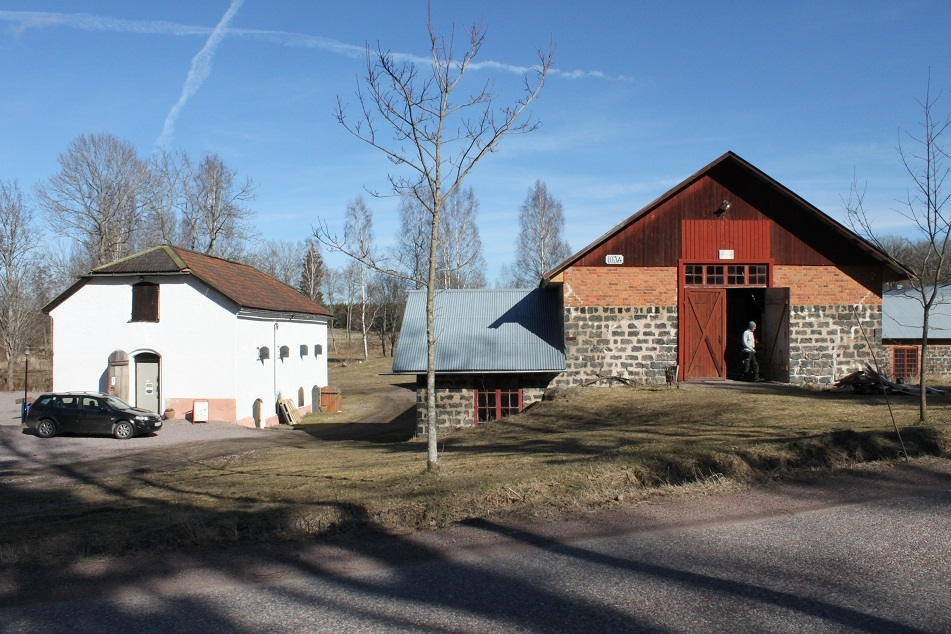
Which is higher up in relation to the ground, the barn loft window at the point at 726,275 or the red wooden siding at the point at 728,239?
the red wooden siding at the point at 728,239

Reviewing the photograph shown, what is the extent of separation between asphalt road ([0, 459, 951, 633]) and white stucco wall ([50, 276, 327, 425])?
2095cm

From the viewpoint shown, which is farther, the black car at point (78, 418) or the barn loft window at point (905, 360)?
the barn loft window at point (905, 360)

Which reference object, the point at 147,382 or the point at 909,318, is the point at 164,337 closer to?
the point at 147,382

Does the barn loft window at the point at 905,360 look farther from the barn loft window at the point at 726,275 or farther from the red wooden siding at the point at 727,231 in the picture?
the barn loft window at the point at 726,275

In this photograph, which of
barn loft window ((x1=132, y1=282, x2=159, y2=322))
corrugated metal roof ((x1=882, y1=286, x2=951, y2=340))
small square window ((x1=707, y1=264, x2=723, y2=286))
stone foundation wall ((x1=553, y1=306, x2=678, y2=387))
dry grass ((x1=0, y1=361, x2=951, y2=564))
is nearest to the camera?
dry grass ((x1=0, y1=361, x2=951, y2=564))

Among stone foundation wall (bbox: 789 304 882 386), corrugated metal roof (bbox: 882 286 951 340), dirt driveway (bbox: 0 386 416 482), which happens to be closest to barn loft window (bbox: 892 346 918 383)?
corrugated metal roof (bbox: 882 286 951 340)

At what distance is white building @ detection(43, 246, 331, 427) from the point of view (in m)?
26.3

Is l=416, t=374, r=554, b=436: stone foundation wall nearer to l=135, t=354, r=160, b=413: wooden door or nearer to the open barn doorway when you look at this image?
the open barn doorway

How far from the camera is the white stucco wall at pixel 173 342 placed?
2631cm

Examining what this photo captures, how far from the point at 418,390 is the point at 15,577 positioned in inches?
620

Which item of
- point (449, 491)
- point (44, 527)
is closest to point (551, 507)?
point (449, 491)

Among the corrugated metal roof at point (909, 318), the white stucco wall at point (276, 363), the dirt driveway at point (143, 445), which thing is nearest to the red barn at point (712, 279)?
the dirt driveway at point (143, 445)

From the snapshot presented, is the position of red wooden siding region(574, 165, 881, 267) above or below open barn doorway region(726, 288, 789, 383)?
above

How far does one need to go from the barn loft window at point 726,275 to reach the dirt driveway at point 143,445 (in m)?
12.8
